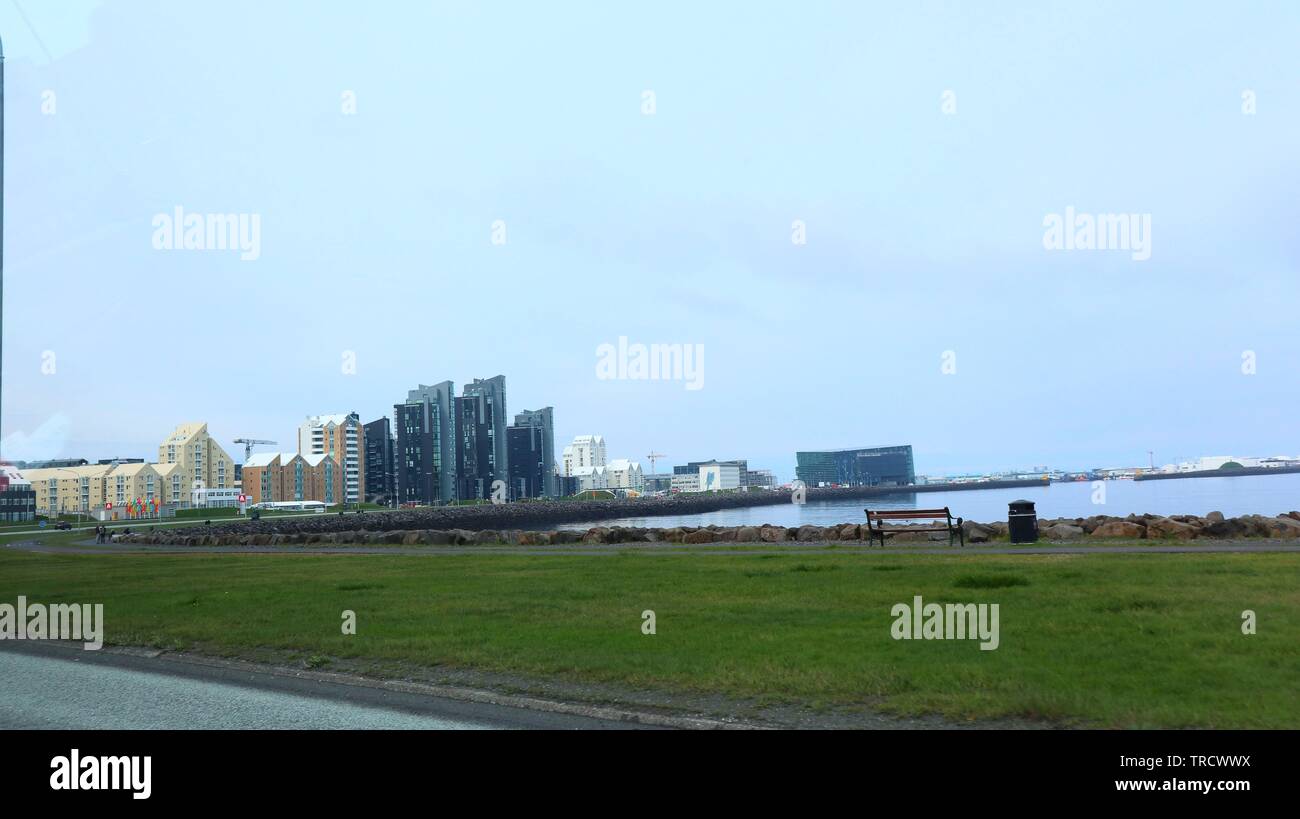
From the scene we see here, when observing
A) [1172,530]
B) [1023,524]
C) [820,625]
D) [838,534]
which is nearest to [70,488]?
[838,534]

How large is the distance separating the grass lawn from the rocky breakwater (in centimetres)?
648

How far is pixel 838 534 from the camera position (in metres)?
29.5

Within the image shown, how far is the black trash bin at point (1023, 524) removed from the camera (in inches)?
931

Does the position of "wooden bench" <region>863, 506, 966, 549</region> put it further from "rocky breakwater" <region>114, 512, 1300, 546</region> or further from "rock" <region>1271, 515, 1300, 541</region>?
"rock" <region>1271, 515, 1300, 541</region>

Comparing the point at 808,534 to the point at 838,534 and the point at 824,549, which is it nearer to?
the point at 838,534

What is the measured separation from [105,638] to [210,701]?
19.5ft

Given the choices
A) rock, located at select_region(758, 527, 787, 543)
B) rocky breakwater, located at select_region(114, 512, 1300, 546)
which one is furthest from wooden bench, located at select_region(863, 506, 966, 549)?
rock, located at select_region(758, 527, 787, 543)

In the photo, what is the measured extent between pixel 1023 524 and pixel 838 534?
691cm

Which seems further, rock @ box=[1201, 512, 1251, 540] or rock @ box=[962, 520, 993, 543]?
rock @ box=[962, 520, 993, 543]

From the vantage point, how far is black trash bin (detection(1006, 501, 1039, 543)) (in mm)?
23641
